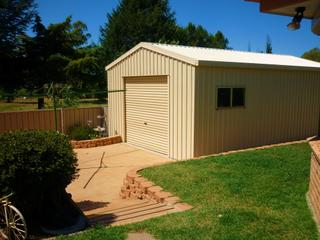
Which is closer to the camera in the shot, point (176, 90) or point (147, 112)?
point (176, 90)

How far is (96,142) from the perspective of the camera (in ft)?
40.0

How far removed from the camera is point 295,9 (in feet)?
17.1

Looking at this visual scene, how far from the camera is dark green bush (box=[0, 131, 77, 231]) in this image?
418 centimetres

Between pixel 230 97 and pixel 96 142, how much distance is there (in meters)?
5.44

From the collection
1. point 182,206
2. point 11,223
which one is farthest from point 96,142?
point 11,223

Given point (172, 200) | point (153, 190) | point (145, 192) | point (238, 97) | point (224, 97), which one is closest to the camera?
point (172, 200)

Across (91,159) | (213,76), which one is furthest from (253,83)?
(91,159)

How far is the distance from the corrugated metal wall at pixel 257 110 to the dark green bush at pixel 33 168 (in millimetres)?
5092

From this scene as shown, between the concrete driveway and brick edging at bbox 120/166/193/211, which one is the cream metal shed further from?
brick edging at bbox 120/166/193/211

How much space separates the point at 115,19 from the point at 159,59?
2964 cm

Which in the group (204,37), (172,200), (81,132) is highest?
(204,37)

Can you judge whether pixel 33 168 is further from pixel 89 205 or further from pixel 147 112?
pixel 147 112

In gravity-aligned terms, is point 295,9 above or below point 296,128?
above

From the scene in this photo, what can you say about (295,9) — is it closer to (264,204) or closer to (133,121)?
(264,204)
